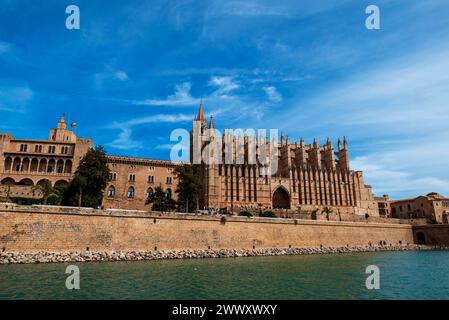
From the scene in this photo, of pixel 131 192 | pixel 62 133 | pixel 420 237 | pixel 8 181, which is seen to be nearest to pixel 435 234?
pixel 420 237

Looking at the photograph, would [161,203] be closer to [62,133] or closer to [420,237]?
[62,133]

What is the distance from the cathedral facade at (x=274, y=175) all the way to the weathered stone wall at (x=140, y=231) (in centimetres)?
1974

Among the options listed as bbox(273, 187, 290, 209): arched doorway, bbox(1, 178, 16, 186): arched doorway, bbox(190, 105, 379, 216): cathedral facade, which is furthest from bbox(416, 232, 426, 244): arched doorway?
bbox(1, 178, 16, 186): arched doorway

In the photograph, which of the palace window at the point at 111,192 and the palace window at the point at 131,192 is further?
the palace window at the point at 131,192

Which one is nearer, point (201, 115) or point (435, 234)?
point (435, 234)

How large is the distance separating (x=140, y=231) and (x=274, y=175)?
46.5 meters

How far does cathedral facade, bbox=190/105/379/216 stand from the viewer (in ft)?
209

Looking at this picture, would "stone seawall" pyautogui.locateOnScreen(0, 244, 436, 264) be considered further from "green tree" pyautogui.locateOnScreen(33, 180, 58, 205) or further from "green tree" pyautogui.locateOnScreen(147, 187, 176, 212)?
"green tree" pyautogui.locateOnScreen(147, 187, 176, 212)

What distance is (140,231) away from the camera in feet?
100

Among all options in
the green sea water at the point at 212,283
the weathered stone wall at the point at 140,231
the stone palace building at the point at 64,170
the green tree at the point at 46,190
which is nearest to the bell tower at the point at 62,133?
the stone palace building at the point at 64,170

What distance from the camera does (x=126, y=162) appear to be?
55031 millimetres

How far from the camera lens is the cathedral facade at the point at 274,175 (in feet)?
209

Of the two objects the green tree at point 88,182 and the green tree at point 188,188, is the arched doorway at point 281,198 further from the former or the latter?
the green tree at point 88,182
